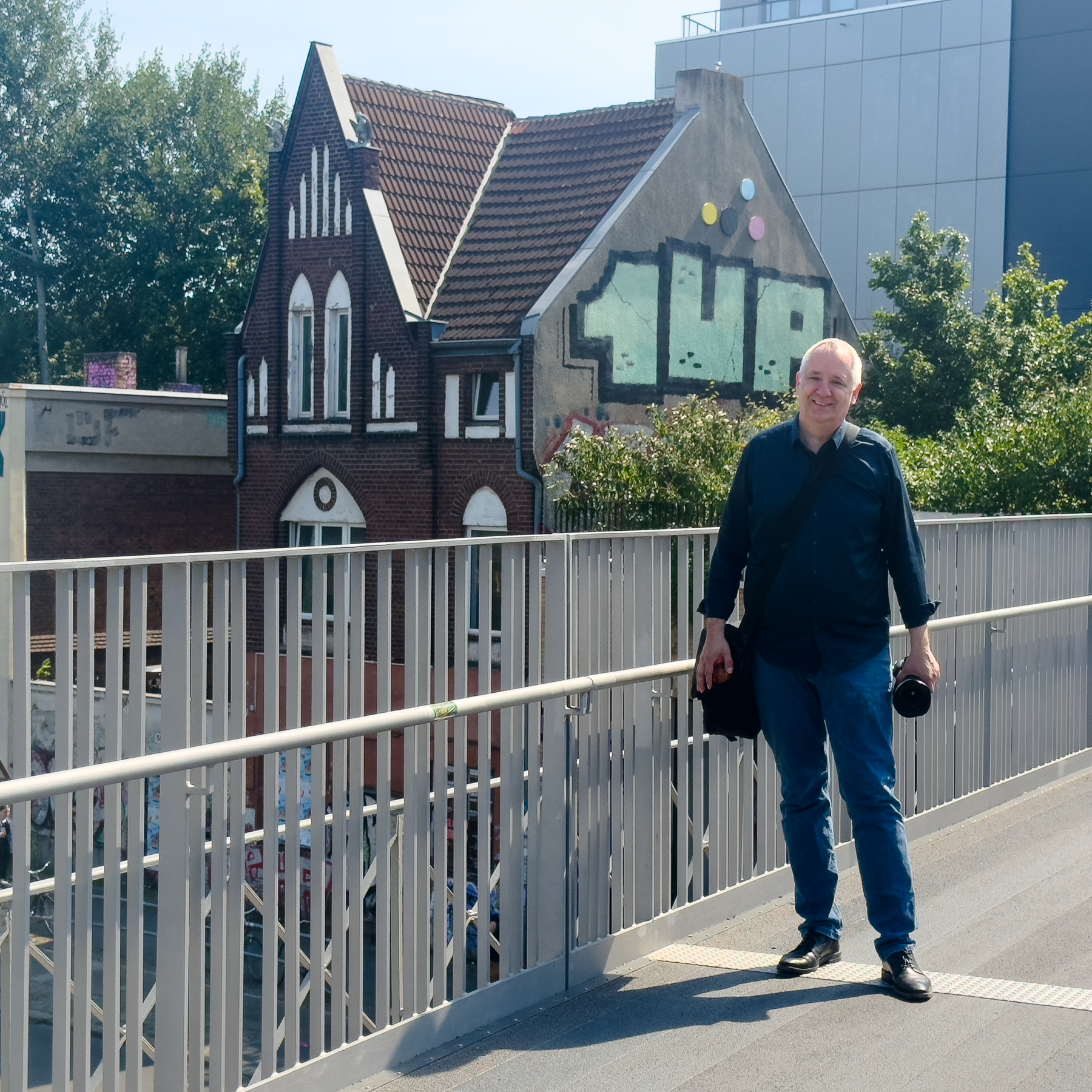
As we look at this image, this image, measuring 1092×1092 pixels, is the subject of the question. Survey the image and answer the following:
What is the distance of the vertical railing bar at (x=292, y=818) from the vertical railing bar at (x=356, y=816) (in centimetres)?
15

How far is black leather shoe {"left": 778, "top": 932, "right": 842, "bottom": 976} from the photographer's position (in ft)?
15.5

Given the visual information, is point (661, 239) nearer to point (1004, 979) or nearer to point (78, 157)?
point (1004, 979)

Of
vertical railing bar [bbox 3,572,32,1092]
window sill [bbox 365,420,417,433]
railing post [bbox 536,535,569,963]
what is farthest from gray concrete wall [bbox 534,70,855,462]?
vertical railing bar [bbox 3,572,32,1092]

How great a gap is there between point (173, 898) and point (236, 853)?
0.66 ft

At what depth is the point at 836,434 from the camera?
4613 millimetres

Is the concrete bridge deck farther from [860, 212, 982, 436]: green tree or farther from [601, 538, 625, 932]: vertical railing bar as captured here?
[860, 212, 982, 436]: green tree

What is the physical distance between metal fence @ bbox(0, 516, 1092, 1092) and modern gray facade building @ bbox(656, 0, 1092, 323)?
35001 mm

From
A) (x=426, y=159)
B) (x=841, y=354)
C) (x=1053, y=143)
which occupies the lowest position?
(x=841, y=354)

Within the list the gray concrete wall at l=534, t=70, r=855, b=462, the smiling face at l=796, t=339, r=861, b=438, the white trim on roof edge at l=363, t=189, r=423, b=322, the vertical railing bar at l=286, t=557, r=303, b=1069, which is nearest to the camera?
the vertical railing bar at l=286, t=557, r=303, b=1069

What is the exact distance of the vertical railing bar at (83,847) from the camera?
328 cm

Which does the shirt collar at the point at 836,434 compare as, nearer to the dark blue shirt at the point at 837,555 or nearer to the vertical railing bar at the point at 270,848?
the dark blue shirt at the point at 837,555

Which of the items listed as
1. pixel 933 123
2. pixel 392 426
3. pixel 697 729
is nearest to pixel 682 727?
pixel 697 729

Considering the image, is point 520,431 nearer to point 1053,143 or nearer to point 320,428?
point 320,428

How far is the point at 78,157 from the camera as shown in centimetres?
5119
